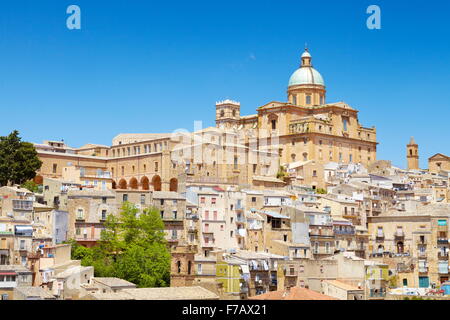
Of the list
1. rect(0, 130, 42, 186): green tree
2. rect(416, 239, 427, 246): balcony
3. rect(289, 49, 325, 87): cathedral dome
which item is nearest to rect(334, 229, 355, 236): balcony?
rect(416, 239, 427, 246): balcony

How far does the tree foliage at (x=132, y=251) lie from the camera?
43875mm

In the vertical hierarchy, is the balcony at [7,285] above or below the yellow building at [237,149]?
below

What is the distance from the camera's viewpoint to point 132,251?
1783 inches

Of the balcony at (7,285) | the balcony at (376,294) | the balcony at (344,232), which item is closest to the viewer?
the balcony at (7,285)

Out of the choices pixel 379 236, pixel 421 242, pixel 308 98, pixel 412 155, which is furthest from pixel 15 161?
pixel 412 155

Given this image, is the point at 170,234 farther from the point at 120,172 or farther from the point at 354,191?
the point at 120,172

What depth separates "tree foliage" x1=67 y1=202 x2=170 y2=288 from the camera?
144 feet

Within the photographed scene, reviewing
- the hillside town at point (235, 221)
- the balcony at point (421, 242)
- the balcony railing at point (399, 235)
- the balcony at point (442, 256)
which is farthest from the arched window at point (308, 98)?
the balcony at point (442, 256)

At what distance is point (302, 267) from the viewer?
1957 inches

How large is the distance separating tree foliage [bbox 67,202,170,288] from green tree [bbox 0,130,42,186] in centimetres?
1485

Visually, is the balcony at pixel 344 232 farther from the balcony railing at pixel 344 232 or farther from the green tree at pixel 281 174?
the green tree at pixel 281 174

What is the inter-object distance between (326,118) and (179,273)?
50004 millimetres

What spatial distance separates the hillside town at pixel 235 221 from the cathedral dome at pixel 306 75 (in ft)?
36.7
